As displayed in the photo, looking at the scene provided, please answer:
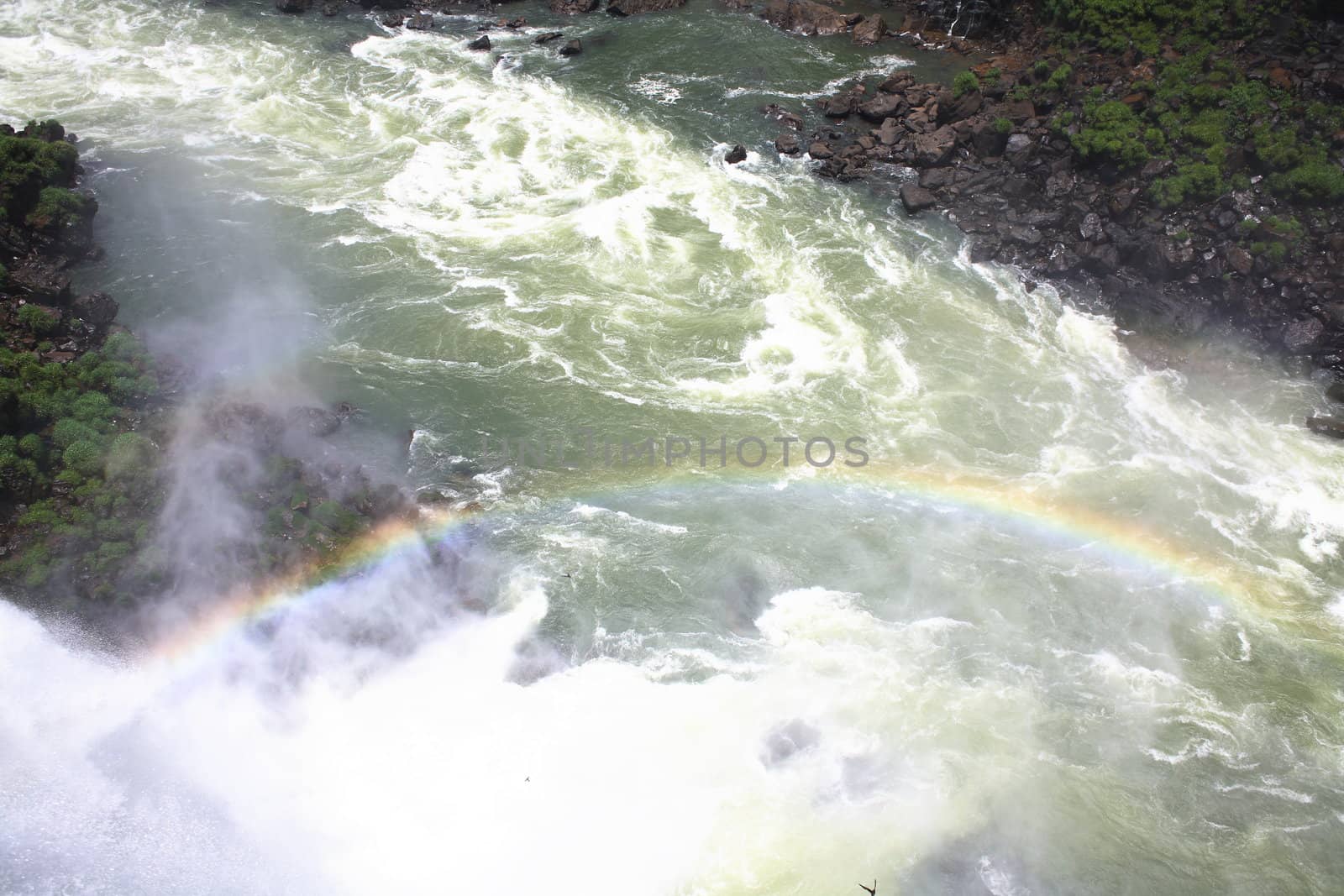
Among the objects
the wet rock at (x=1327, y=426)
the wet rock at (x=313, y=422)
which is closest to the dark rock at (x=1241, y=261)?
the wet rock at (x=1327, y=426)

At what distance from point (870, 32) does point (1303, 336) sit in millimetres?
24406

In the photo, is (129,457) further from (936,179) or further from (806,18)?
(806,18)

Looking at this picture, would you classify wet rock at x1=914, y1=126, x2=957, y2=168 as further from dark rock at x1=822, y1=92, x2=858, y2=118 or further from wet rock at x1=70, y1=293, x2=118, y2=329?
wet rock at x1=70, y1=293, x2=118, y2=329

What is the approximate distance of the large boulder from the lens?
41.8 m

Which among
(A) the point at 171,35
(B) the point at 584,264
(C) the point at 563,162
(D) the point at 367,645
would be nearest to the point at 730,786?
(D) the point at 367,645

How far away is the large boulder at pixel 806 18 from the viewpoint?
41844 millimetres

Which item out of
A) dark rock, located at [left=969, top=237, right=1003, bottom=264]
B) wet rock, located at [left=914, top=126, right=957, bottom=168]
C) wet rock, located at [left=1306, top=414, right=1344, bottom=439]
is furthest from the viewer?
wet rock, located at [left=914, top=126, right=957, bottom=168]

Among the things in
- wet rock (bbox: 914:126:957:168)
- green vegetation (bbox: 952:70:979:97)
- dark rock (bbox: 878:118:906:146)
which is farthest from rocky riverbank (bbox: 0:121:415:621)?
green vegetation (bbox: 952:70:979:97)

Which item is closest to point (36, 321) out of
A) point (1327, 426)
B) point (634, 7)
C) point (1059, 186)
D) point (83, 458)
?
point (83, 458)

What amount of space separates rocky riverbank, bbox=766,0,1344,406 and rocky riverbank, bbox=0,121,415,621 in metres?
21.4

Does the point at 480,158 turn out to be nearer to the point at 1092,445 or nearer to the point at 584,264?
the point at 584,264

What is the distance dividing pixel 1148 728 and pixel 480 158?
2778 centimetres

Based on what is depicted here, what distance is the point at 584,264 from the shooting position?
27484 mm

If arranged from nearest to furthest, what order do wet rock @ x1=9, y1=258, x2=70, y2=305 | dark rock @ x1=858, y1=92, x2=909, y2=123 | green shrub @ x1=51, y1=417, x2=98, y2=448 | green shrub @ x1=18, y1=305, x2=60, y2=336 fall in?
green shrub @ x1=51, y1=417, x2=98, y2=448 → green shrub @ x1=18, y1=305, x2=60, y2=336 → wet rock @ x1=9, y1=258, x2=70, y2=305 → dark rock @ x1=858, y1=92, x2=909, y2=123
